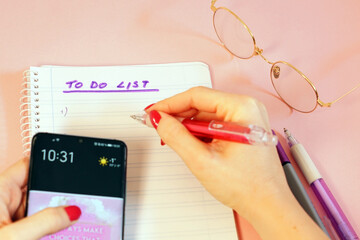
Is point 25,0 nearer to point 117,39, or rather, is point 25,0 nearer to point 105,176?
point 117,39

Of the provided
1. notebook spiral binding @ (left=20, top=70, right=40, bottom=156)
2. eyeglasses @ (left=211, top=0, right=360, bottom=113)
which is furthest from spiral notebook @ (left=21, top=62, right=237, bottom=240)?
eyeglasses @ (left=211, top=0, right=360, bottom=113)

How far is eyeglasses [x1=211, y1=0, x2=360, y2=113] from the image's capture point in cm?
67

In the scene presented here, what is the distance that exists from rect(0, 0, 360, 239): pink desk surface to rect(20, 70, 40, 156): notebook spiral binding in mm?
12

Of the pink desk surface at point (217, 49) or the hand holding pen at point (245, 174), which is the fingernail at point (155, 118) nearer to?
the hand holding pen at point (245, 174)

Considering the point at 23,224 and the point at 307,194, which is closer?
the point at 23,224

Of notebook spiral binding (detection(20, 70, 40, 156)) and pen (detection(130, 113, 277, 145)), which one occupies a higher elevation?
notebook spiral binding (detection(20, 70, 40, 156))

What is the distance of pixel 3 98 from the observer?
0.60 meters

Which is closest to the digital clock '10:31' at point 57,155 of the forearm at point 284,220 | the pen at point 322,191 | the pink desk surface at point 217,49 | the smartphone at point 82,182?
the smartphone at point 82,182

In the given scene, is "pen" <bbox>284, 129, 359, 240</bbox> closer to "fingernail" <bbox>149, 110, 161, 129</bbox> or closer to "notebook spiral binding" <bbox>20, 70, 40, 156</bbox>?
"fingernail" <bbox>149, 110, 161, 129</bbox>

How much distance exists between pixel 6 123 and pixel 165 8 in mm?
382

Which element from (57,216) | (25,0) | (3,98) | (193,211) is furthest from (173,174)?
(25,0)

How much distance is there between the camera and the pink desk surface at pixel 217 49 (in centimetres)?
63

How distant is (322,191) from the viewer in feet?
1.92

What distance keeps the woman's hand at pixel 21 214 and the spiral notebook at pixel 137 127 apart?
3.7 inches
